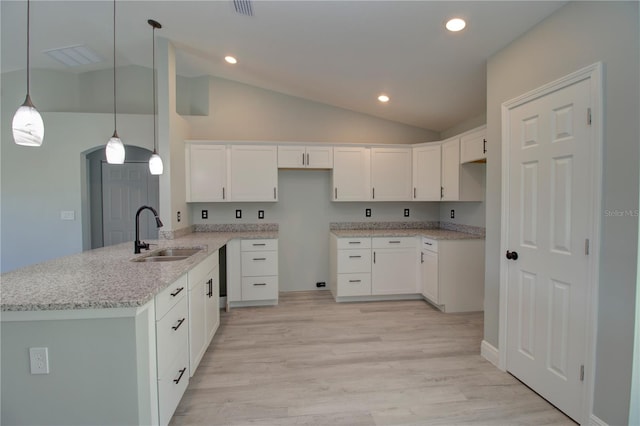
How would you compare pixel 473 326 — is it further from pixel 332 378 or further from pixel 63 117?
pixel 63 117

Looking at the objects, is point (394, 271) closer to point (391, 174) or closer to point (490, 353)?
point (391, 174)

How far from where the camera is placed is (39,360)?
127cm

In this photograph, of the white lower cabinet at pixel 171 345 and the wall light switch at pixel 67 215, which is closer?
the white lower cabinet at pixel 171 345

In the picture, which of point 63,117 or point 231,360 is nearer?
point 231,360

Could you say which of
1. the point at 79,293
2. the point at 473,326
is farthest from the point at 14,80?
the point at 473,326

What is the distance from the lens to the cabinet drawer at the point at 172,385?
59.6 inches

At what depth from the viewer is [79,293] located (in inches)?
52.8

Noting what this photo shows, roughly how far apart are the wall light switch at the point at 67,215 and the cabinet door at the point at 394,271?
13.8ft

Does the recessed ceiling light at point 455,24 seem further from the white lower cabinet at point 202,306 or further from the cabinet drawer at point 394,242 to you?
the white lower cabinet at point 202,306

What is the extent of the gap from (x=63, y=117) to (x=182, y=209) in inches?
84.3

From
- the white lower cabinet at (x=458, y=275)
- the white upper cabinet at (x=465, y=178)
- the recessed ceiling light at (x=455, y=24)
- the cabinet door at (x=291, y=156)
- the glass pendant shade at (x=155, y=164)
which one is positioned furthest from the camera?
the cabinet door at (x=291, y=156)

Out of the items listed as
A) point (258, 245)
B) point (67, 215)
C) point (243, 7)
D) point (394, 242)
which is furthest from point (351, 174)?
point (67, 215)

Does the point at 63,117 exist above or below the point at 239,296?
above

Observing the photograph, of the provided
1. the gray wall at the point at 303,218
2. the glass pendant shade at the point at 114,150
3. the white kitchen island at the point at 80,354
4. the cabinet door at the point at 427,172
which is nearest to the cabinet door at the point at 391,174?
the cabinet door at the point at 427,172
